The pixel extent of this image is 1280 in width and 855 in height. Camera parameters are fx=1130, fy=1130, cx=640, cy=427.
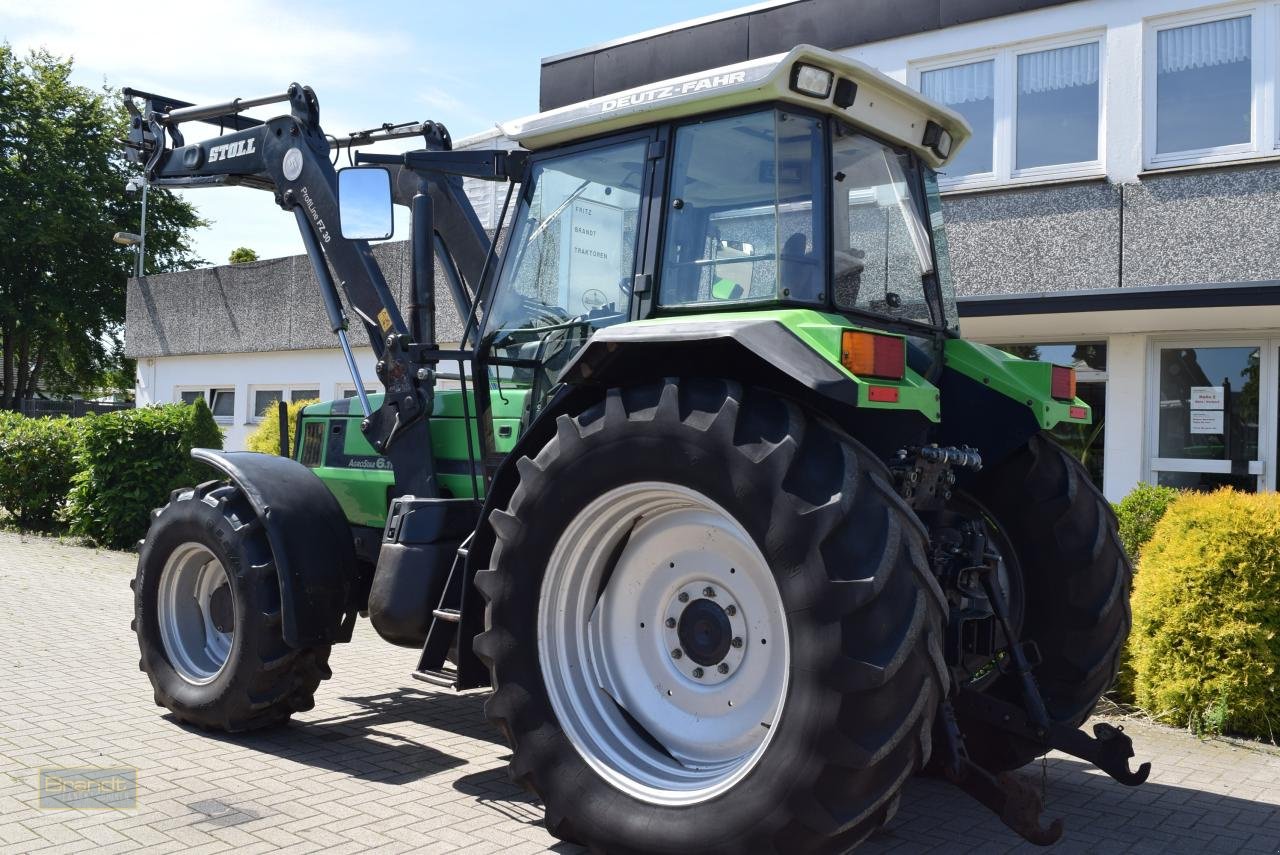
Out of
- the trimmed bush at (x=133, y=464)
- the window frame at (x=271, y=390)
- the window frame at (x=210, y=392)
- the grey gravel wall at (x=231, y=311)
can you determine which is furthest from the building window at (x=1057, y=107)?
the window frame at (x=210, y=392)

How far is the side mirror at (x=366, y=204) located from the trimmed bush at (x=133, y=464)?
28.4 feet

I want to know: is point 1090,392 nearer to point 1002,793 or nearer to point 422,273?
point 422,273

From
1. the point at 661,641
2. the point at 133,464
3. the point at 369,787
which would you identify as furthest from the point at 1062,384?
the point at 133,464

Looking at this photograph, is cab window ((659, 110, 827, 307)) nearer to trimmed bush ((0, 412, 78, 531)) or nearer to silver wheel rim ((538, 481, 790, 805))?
silver wheel rim ((538, 481, 790, 805))

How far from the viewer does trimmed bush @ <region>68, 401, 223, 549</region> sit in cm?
1269

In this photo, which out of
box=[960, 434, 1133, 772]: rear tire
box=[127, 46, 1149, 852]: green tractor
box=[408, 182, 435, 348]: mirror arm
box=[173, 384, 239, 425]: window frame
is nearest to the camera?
box=[127, 46, 1149, 852]: green tractor

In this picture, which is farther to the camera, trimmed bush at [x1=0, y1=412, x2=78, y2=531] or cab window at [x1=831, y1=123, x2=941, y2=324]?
trimmed bush at [x1=0, y1=412, x2=78, y2=531]

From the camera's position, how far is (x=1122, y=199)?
9617 millimetres

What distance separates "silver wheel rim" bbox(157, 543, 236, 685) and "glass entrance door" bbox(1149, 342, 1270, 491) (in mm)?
7951

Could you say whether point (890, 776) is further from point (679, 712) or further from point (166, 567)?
point (166, 567)

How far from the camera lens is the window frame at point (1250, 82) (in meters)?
8.91

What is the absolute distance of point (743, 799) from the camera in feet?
11.1

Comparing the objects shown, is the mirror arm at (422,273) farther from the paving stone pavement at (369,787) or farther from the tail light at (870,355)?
the tail light at (870,355)

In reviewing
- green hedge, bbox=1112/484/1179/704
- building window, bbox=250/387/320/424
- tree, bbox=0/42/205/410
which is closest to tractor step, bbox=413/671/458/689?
green hedge, bbox=1112/484/1179/704
